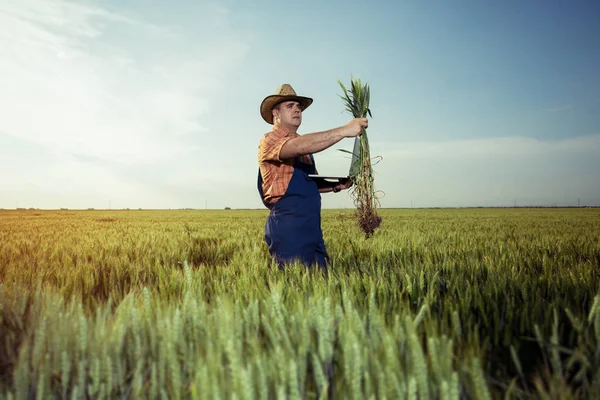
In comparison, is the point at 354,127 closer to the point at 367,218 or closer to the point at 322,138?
the point at 322,138

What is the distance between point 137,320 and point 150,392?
332 millimetres

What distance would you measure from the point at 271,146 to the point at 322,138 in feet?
1.83

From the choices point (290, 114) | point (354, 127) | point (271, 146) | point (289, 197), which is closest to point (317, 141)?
point (354, 127)

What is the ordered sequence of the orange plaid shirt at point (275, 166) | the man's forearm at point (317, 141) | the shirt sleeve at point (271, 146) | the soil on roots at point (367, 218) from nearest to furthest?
the man's forearm at point (317, 141) < the shirt sleeve at point (271, 146) < the orange plaid shirt at point (275, 166) < the soil on roots at point (367, 218)

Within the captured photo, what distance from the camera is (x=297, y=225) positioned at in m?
3.32

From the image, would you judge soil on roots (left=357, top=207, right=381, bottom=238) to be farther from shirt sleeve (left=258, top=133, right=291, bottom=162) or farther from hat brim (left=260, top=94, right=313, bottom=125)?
shirt sleeve (left=258, top=133, right=291, bottom=162)

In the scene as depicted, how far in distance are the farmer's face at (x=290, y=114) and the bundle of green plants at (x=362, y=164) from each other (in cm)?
146

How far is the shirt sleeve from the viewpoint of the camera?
3.12 metres

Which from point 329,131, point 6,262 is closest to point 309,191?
point 329,131

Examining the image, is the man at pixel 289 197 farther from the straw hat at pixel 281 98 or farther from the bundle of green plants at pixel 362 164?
the bundle of green plants at pixel 362 164

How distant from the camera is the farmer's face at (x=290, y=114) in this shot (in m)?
3.54

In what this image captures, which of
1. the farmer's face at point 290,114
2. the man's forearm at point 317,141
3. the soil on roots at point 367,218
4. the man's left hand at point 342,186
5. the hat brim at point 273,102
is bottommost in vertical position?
the soil on roots at point 367,218

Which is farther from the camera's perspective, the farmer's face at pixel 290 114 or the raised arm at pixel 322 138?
the farmer's face at pixel 290 114

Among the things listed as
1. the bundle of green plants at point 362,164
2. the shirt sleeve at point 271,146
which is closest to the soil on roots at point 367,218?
the bundle of green plants at point 362,164
